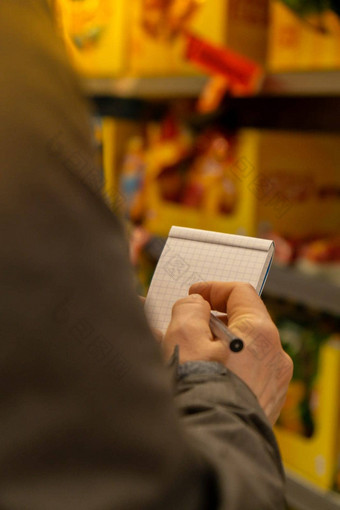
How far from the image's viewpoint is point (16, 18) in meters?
0.35

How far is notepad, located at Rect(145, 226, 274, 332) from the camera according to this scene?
518mm

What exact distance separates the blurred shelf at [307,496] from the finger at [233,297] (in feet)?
3.77

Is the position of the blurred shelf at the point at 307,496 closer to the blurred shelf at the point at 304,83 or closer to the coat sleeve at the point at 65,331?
the blurred shelf at the point at 304,83

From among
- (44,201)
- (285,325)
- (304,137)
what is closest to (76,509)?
(44,201)

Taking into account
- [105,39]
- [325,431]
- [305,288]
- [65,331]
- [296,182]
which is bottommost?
[325,431]

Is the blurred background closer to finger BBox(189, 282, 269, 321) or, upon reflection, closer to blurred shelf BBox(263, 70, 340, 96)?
blurred shelf BBox(263, 70, 340, 96)

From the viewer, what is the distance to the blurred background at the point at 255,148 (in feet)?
5.09

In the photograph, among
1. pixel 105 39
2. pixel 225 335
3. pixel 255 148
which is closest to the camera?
pixel 225 335

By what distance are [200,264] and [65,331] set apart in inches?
8.2

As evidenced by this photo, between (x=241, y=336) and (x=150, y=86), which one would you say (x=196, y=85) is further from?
(x=241, y=336)

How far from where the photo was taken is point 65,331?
13.2 inches

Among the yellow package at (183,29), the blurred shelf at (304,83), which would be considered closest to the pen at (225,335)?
the blurred shelf at (304,83)

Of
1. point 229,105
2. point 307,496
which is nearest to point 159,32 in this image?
point 229,105

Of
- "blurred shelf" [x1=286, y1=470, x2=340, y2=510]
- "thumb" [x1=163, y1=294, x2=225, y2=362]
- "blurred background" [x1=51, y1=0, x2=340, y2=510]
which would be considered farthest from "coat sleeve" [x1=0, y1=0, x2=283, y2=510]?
"blurred shelf" [x1=286, y1=470, x2=340, y2=510]
